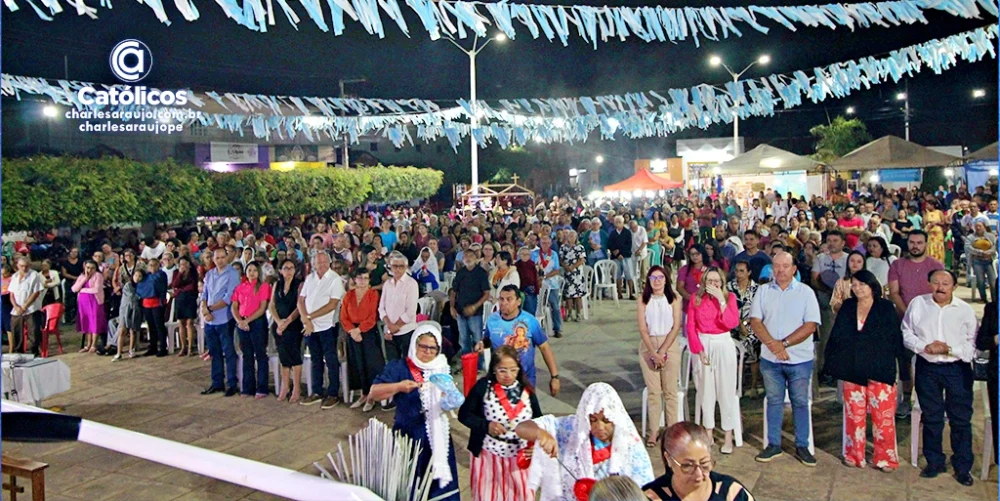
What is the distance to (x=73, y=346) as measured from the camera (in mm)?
10945

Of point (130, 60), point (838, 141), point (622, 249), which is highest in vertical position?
point (130, 60)

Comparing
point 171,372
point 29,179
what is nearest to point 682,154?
point 29,179

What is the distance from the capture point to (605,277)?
12477 millimetres

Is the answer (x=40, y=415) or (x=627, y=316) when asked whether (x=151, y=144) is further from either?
(x=40, y=415)

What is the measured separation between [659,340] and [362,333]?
9.26 ft

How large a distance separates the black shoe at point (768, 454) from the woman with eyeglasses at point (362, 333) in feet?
10.7

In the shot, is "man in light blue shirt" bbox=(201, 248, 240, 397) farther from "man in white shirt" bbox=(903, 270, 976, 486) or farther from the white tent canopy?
the white tent canopy

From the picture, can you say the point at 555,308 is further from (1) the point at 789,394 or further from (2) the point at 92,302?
(2) the point at 92,302

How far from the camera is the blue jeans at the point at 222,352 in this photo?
7962mm

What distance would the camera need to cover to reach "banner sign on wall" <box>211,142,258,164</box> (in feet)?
107

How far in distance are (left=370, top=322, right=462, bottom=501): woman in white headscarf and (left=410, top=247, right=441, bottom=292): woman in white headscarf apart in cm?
499

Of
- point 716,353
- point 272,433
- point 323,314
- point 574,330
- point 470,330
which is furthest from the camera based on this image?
point 574,330

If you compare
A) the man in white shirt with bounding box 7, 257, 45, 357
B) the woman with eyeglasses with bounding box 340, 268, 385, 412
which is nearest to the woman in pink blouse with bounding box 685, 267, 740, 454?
the woman with eyeglasses with bounding box 340, 268, 385, 412

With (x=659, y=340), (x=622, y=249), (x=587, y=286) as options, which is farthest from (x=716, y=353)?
(x=622, y=249)
